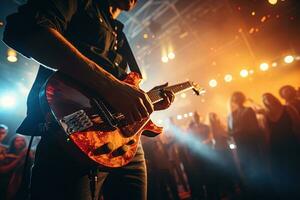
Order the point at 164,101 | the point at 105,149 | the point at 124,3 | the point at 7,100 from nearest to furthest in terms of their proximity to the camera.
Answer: the point at 105,149 < the point at 164,101 < the point at 124,3 < the point at 7,100

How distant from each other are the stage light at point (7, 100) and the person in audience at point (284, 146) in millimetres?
11512

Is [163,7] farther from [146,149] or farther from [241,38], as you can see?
[146,149]

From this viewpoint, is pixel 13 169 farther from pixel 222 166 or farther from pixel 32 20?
pixel 222 166

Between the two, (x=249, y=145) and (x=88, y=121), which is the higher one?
(x=249, y=145)

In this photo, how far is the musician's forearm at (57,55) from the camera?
1.17 metres

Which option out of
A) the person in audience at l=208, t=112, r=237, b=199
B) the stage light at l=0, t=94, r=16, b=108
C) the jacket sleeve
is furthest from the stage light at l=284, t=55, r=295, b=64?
the stage light at l=0, t=94, r=16, b=108

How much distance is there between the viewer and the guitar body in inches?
43.1

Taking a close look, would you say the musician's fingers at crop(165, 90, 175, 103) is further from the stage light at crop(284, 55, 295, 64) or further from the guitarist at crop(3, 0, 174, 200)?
the stage light at crop(284, 55, 295, 64)

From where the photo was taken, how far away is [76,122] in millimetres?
1104

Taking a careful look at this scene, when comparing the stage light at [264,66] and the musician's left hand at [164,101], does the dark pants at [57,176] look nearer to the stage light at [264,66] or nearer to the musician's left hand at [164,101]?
the musician's left hand at [164,101]

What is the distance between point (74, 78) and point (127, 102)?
329mm

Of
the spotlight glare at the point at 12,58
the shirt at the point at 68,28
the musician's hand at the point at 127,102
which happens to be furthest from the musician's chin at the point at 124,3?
the spotlight glare at the point at 12,58

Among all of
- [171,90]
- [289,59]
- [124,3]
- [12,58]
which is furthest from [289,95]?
[12,58]

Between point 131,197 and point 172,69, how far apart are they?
18.0 metres
